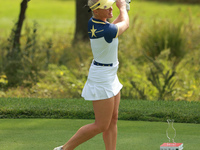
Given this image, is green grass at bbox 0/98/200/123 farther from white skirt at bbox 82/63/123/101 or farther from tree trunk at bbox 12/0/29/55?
tree trunk at bbox 12/0/29/55

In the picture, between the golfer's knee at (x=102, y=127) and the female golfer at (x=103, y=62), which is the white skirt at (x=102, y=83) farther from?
the golfer's knee at (x=102, y=127)

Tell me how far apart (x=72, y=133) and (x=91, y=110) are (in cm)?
112

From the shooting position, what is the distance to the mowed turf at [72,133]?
5.13 metres

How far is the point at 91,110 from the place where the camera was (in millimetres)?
6734

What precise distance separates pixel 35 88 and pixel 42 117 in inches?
109

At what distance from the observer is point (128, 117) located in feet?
21.5

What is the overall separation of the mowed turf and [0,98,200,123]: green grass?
24cm

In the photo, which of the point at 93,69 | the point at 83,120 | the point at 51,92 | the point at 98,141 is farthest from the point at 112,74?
the point at 51,92

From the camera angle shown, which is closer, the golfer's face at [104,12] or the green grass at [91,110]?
the golfer's face at [104,12]

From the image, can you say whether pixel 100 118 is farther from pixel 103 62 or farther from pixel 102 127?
pixel 103 62

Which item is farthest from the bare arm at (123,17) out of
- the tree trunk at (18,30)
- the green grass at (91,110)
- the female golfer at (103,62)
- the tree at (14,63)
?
the tree trunk at (18,30)

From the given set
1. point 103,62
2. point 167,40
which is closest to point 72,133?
point 103,62

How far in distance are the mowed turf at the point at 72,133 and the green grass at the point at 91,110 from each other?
24 centimetres

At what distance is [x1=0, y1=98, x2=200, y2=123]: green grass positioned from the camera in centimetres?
654
